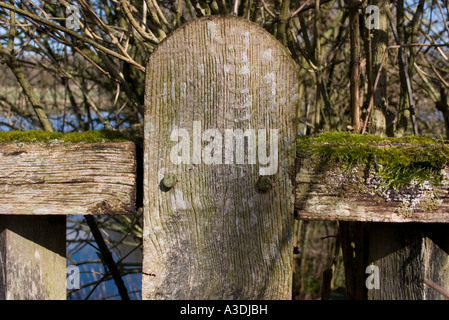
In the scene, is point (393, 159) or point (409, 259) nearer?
point (393, 159)

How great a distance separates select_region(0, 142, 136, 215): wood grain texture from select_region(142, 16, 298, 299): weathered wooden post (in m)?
0.08

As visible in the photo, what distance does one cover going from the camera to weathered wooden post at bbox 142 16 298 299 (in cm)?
120

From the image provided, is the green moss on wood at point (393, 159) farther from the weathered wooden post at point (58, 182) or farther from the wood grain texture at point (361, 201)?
the weathered wooden post at point (58, 182)

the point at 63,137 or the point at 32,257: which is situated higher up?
the point at 63,137

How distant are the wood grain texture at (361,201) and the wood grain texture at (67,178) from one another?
0.48 meters

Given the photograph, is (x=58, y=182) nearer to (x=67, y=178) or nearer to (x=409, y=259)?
(x=67, y=178)

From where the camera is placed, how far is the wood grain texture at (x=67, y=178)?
4.07ft

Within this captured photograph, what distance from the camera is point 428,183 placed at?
1.23 metres

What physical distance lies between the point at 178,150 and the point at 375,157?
53 cm

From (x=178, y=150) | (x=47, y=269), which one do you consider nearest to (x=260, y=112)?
(x=178, y=150)

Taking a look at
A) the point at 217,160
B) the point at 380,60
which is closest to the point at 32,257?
the point at 217,160

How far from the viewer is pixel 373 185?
1.23 m

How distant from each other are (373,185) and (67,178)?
32.6 inches

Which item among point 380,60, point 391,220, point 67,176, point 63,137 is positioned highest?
point 380,60
